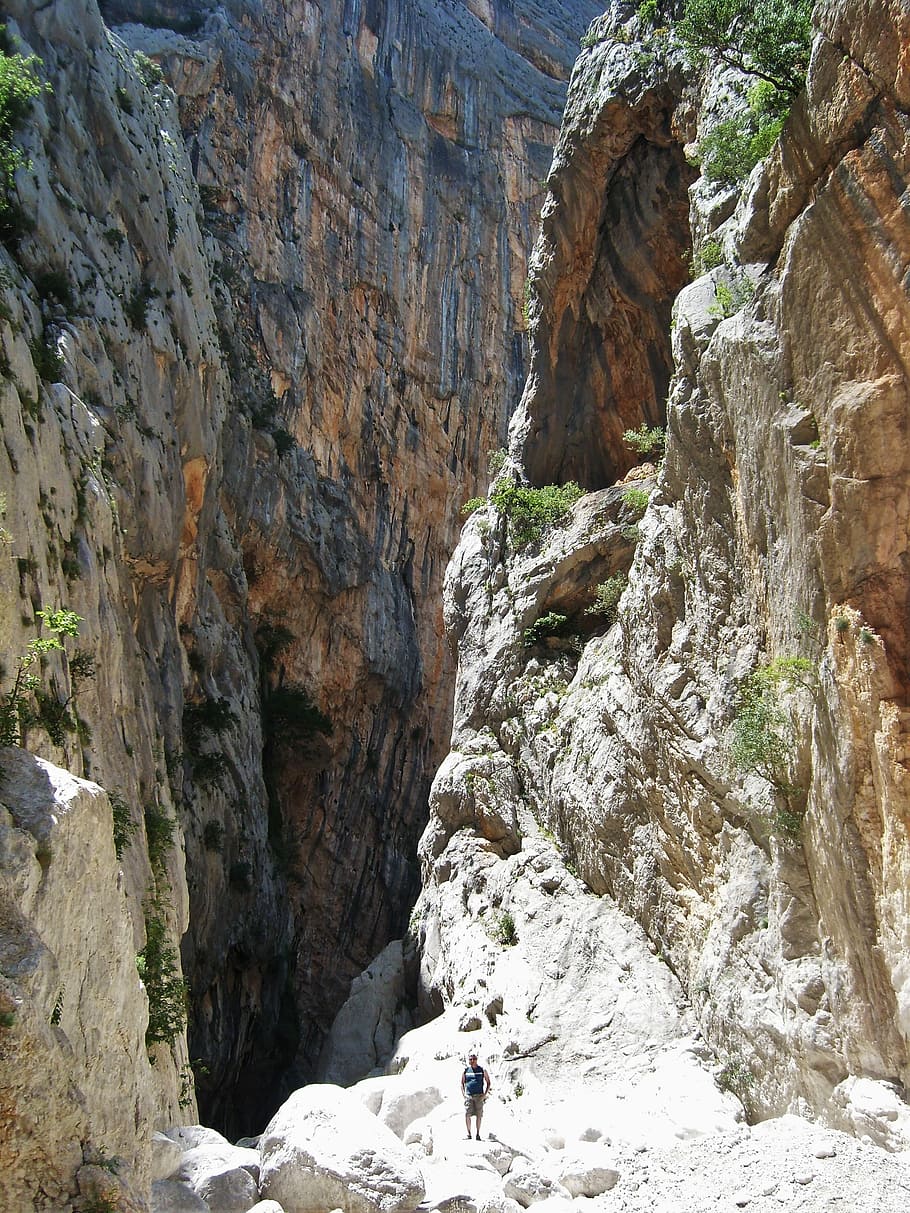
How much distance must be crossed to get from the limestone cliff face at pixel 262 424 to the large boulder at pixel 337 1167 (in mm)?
1838

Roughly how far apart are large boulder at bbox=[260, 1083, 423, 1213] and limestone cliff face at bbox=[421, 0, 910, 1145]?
4226 millimetres

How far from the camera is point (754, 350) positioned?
12.4 metres

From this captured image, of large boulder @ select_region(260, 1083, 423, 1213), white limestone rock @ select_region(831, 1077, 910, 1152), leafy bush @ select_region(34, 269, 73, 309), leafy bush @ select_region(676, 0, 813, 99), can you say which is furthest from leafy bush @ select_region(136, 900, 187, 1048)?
leafy bush @ select_region(676, 0, 813, 99)

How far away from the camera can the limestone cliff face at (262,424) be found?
15.7 m

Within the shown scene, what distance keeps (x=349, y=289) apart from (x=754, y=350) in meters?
29.4

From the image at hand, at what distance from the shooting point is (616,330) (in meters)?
23.3

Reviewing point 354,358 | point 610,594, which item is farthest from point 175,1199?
point 354,358

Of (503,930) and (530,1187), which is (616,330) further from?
(530,1187)

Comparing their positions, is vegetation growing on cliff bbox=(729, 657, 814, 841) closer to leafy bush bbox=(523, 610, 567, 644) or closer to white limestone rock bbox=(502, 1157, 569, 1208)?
white limestone rock bbox=(502, 1157, 569, 1208)

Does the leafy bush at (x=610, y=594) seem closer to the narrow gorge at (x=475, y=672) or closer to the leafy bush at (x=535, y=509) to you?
the narrow gorge at (x=475, y=672)

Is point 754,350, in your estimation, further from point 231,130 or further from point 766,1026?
point 231,130

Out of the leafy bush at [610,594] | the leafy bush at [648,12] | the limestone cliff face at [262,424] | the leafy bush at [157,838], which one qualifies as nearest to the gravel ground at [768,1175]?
the limestone cliff face at [262,424]

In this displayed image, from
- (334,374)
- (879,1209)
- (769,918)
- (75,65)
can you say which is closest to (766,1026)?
(769,918)

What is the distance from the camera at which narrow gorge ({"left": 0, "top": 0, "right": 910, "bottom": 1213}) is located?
30.2ft
